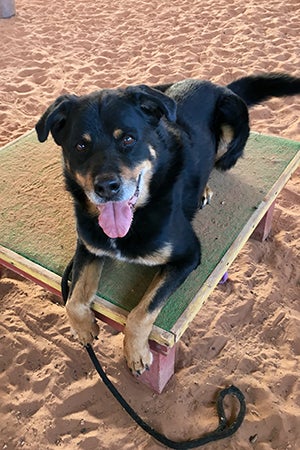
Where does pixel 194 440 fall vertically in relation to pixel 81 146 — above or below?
below

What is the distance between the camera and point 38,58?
633 cm

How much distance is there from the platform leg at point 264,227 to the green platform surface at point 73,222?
0.29m

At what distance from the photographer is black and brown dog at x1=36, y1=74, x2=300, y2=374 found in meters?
1.96

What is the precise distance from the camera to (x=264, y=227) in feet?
10.9

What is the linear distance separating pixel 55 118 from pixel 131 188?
0.49 meters

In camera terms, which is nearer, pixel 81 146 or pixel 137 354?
pixel 81 146

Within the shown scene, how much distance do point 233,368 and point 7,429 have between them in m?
1.33

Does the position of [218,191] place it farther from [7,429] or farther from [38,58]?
[38,58]

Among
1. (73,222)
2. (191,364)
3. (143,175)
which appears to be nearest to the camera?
(143,175)

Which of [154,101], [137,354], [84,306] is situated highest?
[154,101]

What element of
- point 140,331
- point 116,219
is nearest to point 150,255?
point 116,219

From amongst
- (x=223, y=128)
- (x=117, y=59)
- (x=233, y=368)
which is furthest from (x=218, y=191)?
(x=117, y=59)

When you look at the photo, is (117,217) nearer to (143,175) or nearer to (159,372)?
(143,175)

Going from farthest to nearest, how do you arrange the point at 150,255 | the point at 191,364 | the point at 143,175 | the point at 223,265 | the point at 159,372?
1. the point at 191,364
2. the point at 223,265
3. the point at 159,372
4. the point at 150,255
5. the point at 143,175
